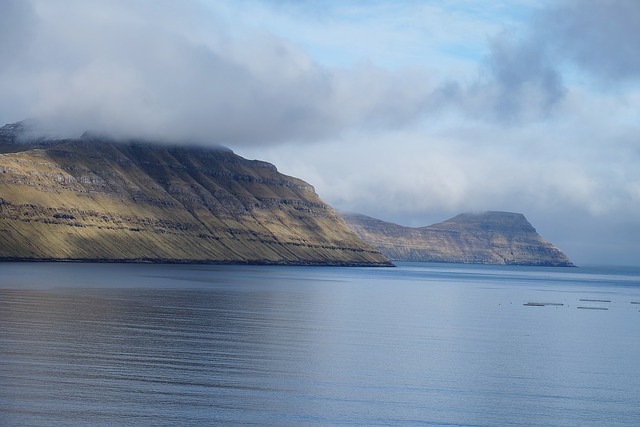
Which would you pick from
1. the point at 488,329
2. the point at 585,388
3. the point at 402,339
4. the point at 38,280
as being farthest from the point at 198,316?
the point at 38,280

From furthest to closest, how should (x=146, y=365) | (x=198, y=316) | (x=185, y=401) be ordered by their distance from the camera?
(x=198, y=316) → (x=146, y=365) → (x=185, y=401)

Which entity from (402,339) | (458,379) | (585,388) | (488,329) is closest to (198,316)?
(402,339)

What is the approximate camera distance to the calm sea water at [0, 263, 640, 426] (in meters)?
59.2

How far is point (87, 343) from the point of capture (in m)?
85.2

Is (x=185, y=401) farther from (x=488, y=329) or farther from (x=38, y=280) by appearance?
(x=38, y=280)

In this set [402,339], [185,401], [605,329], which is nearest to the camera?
[185,401]

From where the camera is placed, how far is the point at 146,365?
242 feet

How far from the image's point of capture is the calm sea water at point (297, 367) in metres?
59.2

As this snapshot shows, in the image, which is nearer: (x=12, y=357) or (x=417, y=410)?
(x=417, y=410)

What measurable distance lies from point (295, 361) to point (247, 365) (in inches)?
250

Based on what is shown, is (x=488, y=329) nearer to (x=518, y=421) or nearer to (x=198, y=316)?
(x=198, y=316)

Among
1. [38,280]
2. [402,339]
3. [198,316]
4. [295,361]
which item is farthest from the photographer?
[38,280]

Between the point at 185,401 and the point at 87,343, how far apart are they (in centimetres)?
2830

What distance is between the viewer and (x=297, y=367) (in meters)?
77.9
